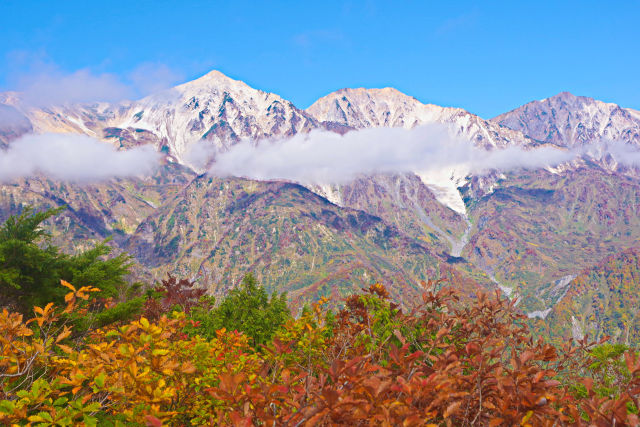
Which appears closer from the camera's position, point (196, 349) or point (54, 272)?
point (196, 349)

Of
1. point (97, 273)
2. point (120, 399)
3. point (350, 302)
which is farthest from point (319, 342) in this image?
point (97, 273)

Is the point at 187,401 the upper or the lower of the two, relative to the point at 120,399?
lower

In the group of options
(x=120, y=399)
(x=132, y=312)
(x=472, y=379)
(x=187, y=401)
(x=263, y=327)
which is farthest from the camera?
(x=263, y=327)

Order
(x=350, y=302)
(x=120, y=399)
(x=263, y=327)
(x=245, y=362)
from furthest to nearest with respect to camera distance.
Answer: (x=263, y=327) < (x=350, y=302) < (x=245, y=362) < (x=120, y=399)

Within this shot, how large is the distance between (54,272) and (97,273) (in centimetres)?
160

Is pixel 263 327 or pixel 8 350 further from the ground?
pixel 8 350

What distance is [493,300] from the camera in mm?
6684

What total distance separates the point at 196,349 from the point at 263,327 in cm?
1518

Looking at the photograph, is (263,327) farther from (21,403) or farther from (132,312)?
(21,403)

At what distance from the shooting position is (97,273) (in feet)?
48.7

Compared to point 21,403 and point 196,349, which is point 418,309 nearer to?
point 196,349

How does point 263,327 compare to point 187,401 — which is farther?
point 263,327

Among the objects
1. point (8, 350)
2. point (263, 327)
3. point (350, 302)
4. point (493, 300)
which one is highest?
point (493, 300)

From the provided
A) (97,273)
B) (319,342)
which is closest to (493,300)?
(319,342)
